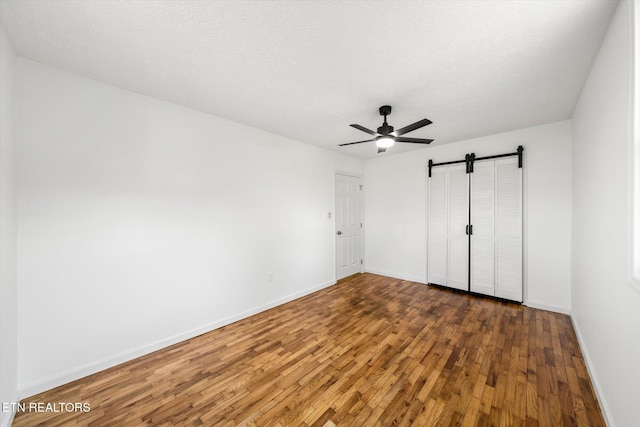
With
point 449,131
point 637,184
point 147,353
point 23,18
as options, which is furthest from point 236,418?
point 449,131

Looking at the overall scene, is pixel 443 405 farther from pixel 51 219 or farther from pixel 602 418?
pixel 51 219

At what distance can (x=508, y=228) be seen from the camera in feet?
12.1

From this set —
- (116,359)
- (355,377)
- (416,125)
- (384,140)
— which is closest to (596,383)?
(355,377)

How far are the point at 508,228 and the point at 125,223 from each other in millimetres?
5106

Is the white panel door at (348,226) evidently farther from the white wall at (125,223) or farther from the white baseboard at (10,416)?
the white baseboard at (10,416)

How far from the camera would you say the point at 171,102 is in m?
2.62

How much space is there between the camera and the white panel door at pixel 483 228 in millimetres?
3848

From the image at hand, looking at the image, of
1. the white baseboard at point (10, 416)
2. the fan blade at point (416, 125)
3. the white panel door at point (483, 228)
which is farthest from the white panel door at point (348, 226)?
the white baseboard at point (10, 416)

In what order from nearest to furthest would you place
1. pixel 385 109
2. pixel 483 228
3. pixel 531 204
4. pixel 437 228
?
pixel 385 109
pixel 531 204
pixel 483 228
pixel 437 228

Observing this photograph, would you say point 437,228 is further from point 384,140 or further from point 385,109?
point 385,109

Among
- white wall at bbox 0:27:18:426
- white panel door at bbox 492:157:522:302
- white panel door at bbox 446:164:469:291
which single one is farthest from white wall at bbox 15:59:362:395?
white panel door at bbox 492:157:522:302

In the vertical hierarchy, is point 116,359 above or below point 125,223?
below

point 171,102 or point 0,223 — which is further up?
point 171,102

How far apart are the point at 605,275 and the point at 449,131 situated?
255cm
